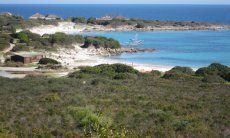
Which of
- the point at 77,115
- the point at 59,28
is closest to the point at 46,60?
the point at 77,115

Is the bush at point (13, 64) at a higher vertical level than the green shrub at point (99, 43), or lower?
higher

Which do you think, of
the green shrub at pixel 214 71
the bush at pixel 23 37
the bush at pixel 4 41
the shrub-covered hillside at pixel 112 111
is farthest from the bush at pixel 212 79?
the bush at pixel 23 37

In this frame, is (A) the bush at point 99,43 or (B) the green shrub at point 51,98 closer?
(B) the green shrub at point 51,98

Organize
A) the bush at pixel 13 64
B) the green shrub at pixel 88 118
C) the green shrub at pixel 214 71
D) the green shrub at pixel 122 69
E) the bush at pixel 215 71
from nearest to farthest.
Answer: the green shrub at pixel 88 118
the bush at pixel 215 71
the green shrub at pixel 214 71
the green shrub at pixel 122 69
the bush at pixel 13 64

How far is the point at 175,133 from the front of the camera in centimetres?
1366

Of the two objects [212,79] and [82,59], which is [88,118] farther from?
[82,59]

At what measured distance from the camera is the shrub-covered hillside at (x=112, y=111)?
13641mm

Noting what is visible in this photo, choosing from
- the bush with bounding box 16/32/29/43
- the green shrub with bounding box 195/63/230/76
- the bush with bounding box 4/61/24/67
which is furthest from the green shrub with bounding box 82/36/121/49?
the green shrub with bounding box 195/63/230/76

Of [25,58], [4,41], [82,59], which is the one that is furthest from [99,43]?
[25,58]

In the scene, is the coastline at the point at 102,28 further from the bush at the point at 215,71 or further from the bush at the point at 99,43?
the bush at the point at 215,71

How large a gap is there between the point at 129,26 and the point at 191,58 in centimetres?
5762

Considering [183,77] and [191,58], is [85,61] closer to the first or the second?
[191,58]

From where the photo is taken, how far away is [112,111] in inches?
687

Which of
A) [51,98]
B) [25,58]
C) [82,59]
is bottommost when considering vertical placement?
[82,59]
